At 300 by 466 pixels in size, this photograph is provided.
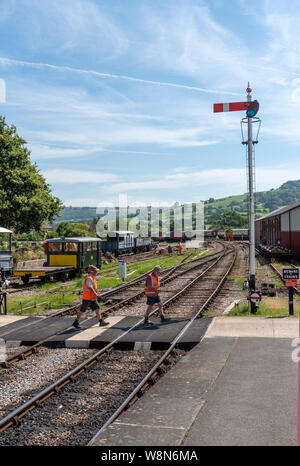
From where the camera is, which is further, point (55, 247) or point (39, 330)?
point (55, 247)

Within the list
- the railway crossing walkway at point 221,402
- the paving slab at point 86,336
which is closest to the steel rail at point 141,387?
the railway crossing walkway at point 221,402

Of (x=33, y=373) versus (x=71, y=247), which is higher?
(x=71, y=247)

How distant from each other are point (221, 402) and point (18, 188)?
27123 mm

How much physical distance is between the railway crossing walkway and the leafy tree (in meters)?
23.4

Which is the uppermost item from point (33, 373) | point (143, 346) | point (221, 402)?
point (221, 402)

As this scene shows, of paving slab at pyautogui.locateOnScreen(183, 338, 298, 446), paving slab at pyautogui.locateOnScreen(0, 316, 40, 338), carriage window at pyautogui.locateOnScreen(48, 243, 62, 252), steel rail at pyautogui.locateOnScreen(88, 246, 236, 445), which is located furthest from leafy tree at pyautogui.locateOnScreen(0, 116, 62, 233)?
paving slab at pyautogui.locateOnScreen(183, 338, 298, 446)

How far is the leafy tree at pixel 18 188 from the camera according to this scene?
99.5ft

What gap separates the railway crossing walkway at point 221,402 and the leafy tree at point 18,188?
23398 millimetres

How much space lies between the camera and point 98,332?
11.4 meters

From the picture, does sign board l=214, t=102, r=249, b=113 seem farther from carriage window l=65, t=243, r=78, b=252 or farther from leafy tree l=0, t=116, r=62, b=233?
leafy tree l=0, t=116, r=62, b=233

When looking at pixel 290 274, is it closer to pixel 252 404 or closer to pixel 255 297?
pixel 255 297

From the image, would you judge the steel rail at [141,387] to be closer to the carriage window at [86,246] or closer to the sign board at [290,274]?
the sign board at [290,274]

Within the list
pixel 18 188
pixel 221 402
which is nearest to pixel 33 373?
pixel 221 402
